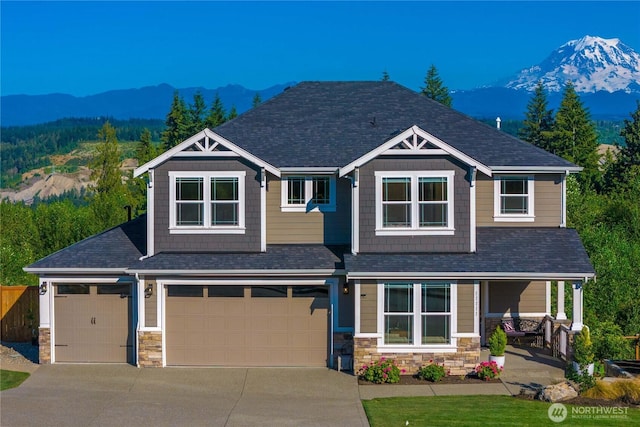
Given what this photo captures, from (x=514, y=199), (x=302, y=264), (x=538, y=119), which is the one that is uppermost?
(x=538, y=119)

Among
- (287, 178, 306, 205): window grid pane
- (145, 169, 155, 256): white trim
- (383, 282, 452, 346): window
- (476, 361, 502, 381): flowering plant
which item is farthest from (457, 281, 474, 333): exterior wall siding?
(145, 169, 155, 256): white trim

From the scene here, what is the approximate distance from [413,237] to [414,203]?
881 millimetres

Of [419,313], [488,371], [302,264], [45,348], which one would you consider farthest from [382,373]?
[45,348]

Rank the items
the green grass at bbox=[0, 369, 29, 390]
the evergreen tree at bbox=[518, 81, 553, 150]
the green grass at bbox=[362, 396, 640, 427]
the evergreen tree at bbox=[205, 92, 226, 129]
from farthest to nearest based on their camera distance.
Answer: the evergreen tree at bbox=[205, 92, 226, 129], the evergreen tree at bbox=[518, 81, 553, 150], the green grass at bbox=[0, 369, 29, 390], the green grass at bbox=[362, 396, 640, 427]

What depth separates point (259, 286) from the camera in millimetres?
22797

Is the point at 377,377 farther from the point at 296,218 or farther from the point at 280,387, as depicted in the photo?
the point at 296,218

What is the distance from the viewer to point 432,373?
21.2 meters

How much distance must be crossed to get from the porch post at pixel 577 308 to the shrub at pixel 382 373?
4.68 metres

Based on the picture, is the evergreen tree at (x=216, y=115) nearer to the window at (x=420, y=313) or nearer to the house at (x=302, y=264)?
the house at (x=302, y=264)

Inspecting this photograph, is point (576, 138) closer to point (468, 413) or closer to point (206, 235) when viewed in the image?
point (206, 235)

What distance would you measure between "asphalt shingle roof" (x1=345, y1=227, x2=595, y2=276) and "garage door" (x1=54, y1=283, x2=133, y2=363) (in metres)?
6.23

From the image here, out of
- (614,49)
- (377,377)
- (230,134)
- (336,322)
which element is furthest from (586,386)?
(614,49)

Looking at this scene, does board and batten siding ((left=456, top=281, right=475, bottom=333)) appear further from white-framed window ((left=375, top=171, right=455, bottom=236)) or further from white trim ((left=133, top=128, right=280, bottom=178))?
white trim ((left=133, top=128, right=280, bottom=178))

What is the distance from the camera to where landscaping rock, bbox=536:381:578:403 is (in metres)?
A: 18.8
